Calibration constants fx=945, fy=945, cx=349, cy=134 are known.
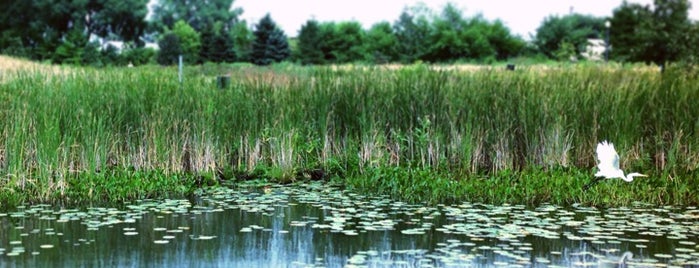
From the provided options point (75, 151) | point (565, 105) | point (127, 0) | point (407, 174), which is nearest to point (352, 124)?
point (407, 174)

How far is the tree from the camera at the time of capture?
42844 millimetres

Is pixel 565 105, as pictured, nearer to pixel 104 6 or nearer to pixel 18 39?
pixel 18 39

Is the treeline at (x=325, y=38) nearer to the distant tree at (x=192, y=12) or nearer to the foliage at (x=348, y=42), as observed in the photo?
the foliage at (x=348, y=42)

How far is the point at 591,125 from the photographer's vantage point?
10.4m

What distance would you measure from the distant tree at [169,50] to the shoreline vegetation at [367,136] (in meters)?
31.8

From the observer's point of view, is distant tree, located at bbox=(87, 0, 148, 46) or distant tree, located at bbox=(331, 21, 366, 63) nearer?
distant tree, located at bbox=(331, 21, 366, 63)

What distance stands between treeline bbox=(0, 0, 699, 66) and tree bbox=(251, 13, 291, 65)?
0.05 metres

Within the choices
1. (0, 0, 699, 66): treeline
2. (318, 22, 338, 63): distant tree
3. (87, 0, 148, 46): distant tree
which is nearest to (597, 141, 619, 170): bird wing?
(0, 0, 699, 66): treeline

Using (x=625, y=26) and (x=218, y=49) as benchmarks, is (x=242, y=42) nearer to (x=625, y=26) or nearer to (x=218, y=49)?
(x=218, y=49)

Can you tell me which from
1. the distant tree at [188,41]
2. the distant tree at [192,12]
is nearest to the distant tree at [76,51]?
the distant tree at [188,41]

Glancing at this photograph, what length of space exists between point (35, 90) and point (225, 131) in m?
2.00

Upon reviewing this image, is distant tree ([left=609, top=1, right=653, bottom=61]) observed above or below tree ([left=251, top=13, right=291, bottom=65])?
above

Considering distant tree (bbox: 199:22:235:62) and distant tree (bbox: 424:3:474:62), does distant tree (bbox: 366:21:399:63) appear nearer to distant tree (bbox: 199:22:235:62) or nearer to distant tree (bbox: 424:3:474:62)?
distant tree (bbox: 424:3:474:62)

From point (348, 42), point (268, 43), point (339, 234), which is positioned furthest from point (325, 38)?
point (339, 234)
